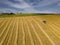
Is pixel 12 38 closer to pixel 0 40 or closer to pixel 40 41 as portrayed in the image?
pixel 0 40

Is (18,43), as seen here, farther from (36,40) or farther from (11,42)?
(36,40)

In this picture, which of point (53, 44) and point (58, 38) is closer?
point (53, 44)

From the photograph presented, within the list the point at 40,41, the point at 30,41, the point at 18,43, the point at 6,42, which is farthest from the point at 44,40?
the point at 6,42

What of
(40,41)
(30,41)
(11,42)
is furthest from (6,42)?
(40,41)

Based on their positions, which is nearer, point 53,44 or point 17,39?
point 53,44

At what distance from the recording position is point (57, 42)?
1014cm

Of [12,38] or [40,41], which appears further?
[12,38]

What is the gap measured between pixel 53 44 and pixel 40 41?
1021 millimetres

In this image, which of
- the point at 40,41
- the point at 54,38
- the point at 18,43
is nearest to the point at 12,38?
the point at 18,43

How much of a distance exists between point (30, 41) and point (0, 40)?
7.73ft

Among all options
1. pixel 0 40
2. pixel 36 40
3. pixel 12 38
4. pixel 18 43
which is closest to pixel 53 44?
pixel 36 40

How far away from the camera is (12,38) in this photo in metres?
11.2

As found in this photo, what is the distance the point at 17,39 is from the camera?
10961 mm

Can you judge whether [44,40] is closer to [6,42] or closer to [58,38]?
[58,38]
